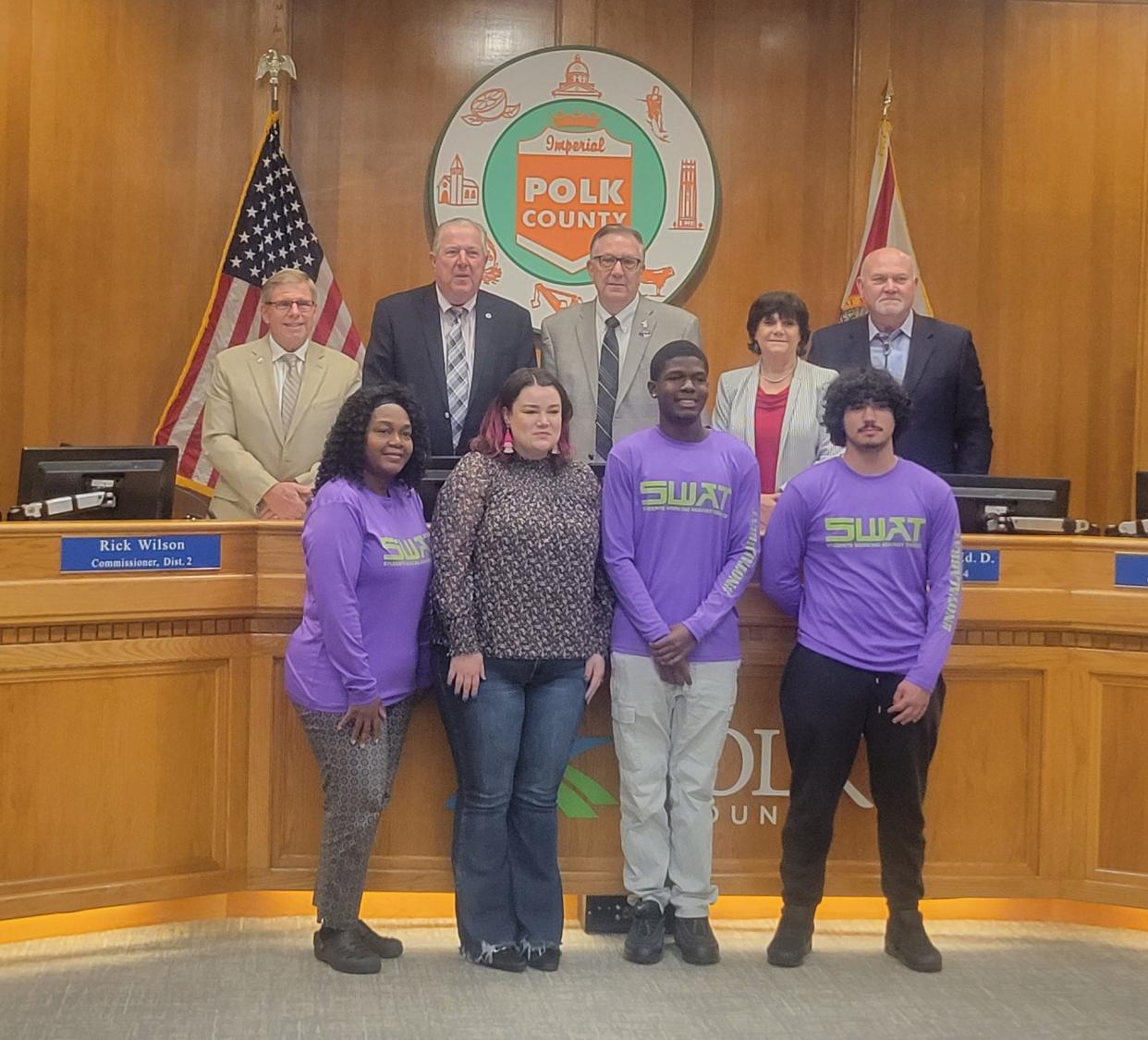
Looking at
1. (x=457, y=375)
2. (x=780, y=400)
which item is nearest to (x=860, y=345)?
(x=780, y=400)

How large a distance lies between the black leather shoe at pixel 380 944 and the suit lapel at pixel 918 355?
7.21 ft

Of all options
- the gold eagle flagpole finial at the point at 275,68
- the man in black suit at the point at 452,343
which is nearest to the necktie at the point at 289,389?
the man in black suit at the point at 452,343

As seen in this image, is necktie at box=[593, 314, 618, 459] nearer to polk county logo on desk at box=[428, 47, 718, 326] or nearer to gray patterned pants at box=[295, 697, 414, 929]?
gray patterned pants at box=[295, 697, 414, 929]

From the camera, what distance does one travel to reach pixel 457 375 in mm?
4305

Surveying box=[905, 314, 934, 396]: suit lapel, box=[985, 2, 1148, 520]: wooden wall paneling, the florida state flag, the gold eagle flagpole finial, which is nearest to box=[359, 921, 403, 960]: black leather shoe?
box=[905, 314, 934, 396]: suit lapel

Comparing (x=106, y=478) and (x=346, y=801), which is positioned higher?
(x=106, y=478)

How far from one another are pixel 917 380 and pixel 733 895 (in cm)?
164

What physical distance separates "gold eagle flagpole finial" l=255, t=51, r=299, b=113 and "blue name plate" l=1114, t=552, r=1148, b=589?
3.64 metres

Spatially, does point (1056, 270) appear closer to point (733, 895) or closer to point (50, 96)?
point (733, 895)

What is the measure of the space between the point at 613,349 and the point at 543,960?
1.72 metres

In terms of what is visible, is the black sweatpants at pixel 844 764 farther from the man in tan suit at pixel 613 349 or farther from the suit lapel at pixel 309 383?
the suit lapel at pixel 309 383

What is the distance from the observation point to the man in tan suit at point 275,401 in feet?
14.4

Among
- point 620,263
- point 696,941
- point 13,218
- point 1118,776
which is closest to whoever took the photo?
point 696,941

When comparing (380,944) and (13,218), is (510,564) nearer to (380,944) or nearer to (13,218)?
(380,944)
